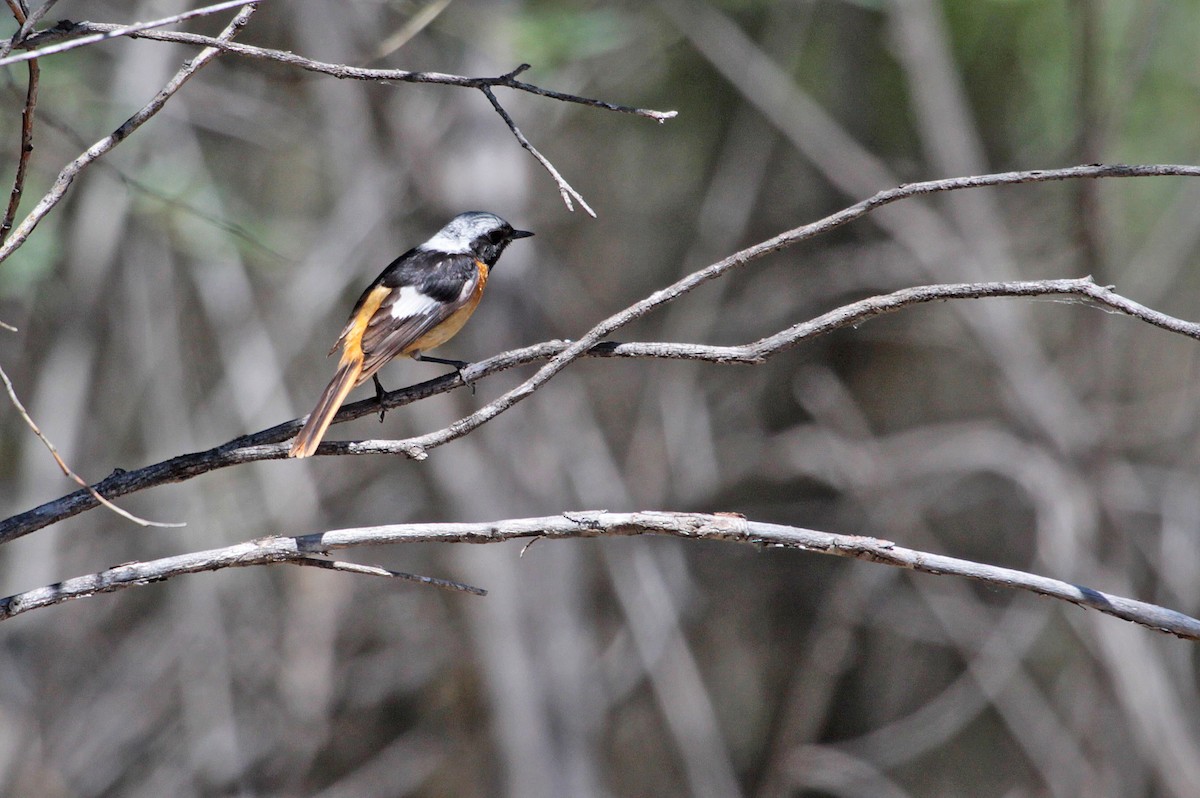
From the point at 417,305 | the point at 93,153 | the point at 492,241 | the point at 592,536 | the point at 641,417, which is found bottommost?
the point at 592,536

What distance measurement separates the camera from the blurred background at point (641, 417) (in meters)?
5.65

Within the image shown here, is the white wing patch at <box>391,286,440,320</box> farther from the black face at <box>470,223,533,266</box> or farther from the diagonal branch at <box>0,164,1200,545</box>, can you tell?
the diagonal branch at <box>0,164,1200,545</box>

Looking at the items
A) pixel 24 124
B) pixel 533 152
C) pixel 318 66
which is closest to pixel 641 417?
pixel 533 152

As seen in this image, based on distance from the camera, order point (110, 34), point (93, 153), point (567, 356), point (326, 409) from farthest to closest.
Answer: point (326, 409) → point (567, 356) → point (93, 153) → point (110, 34)

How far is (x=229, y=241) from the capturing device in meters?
5.55

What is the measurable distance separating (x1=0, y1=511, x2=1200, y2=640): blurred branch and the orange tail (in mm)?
323

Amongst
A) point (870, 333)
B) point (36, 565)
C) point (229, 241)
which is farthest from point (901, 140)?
point (36, 565)

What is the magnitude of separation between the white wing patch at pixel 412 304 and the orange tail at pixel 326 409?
254 mm

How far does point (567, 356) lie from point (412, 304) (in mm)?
1952

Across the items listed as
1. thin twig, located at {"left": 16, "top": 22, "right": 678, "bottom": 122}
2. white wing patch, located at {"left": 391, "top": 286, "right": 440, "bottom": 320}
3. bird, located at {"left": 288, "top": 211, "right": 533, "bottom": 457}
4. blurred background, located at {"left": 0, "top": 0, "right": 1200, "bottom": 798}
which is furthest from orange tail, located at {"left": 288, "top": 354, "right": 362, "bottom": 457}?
blurred background, located at {"left": 0, "top": 0, "right": 1200, "bottom": 798}

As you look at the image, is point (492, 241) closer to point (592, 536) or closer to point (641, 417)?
point (592, 536)

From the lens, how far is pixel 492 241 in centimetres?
441

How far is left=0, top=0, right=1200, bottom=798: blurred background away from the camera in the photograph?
565cm

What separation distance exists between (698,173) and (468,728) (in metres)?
4.29
